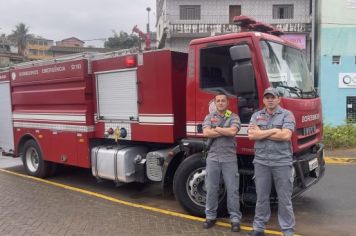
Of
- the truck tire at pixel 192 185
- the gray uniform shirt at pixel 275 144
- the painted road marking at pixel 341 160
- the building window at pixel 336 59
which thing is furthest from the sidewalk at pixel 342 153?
the building window at pixel 336 59

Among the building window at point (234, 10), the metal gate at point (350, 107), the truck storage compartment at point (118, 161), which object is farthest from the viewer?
the building window at point (234, 10)

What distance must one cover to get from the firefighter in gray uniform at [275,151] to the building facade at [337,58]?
17.6 metres

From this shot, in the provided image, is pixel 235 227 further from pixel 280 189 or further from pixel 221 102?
pixel 221 102

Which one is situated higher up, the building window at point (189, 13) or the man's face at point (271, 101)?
the building window at point (189, 13)

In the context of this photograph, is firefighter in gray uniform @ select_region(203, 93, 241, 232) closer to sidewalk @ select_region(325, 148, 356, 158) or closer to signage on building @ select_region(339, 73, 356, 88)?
sidewalk @ select_region(325, 148, 356, 158)

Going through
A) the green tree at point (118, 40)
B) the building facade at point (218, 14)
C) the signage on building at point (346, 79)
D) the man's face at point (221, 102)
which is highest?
the green tree at point (118, 40)

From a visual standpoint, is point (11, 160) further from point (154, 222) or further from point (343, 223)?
point (343, 223)

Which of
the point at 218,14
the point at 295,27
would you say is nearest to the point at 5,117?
the point at 218,14

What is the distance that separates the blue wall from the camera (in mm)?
21609

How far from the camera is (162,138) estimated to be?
6.82 metres

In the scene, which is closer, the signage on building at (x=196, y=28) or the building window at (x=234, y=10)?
the signage on building at (x=196, y=28)

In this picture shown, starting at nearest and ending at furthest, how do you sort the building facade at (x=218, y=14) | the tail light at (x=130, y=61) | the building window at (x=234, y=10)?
the tail light at (x=130, y=61)
the building facade at (x=218, y=14)
the building window at (x=234, y=10)

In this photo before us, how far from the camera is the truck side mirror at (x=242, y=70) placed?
17.7 feet

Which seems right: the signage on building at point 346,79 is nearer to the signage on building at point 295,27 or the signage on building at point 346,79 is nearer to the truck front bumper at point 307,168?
the signage on building at point 295,27
